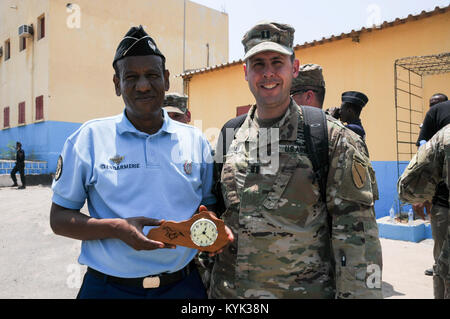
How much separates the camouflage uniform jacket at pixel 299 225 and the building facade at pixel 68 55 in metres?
15.0

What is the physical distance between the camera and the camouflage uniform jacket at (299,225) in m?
1.50

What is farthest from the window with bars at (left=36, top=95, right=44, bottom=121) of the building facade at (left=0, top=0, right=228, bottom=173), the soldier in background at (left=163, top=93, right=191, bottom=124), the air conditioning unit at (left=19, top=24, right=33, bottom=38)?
the soldier in background at (left=163, top=93, right=191, bottom=124)

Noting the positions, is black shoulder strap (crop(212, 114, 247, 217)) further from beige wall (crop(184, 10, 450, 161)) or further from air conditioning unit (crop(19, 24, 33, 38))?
air conditioning unit (crop(19, 24, 33, 38))

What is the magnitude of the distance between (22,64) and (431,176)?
18853 millimetres

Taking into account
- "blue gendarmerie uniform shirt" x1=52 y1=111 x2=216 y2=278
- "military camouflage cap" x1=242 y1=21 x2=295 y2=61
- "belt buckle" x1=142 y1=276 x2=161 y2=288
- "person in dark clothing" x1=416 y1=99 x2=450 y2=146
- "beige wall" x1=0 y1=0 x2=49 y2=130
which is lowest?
"belt buckle" x1=142 y1=276 x2=161 y2=288

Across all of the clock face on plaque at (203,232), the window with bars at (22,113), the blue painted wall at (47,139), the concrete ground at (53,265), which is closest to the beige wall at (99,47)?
the blue painted wall at (47,139)

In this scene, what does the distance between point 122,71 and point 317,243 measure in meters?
1.21

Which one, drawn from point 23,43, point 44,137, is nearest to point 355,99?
point 44,137

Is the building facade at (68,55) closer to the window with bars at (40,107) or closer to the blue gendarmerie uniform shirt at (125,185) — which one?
the window with bars at (40,107)

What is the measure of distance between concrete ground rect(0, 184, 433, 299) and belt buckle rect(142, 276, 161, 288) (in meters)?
2.70

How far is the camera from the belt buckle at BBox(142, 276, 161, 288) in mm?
1545

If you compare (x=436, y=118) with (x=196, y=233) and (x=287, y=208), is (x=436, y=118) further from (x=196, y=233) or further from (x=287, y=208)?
(x=196, y=233)
